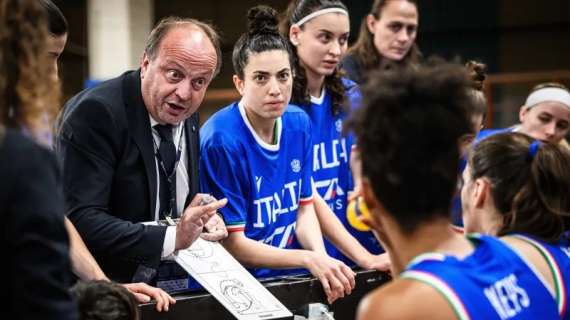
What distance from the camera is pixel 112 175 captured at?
2.86m

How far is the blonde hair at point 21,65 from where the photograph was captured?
151cm

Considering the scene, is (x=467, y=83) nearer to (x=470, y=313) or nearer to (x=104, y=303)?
(x=470, y=313)

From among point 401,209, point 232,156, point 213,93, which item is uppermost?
point 401,209

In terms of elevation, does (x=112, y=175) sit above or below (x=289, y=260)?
above

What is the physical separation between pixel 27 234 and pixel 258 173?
1.97 m

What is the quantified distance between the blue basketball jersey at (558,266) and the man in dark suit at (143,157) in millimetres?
931

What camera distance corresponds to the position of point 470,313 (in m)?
1.65

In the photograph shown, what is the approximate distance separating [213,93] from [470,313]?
8075 millimetres

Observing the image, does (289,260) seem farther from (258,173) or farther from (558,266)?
(558,266)

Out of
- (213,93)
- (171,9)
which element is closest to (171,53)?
(213,93)

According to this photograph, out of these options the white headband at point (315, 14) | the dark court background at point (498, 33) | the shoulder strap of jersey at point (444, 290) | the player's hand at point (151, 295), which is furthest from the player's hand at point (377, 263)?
the dark court background at point (498, 33)

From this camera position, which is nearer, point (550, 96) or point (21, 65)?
point (21, 65)

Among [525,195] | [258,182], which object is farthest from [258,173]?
[525,195]

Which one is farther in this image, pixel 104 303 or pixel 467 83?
pixel 104 303
